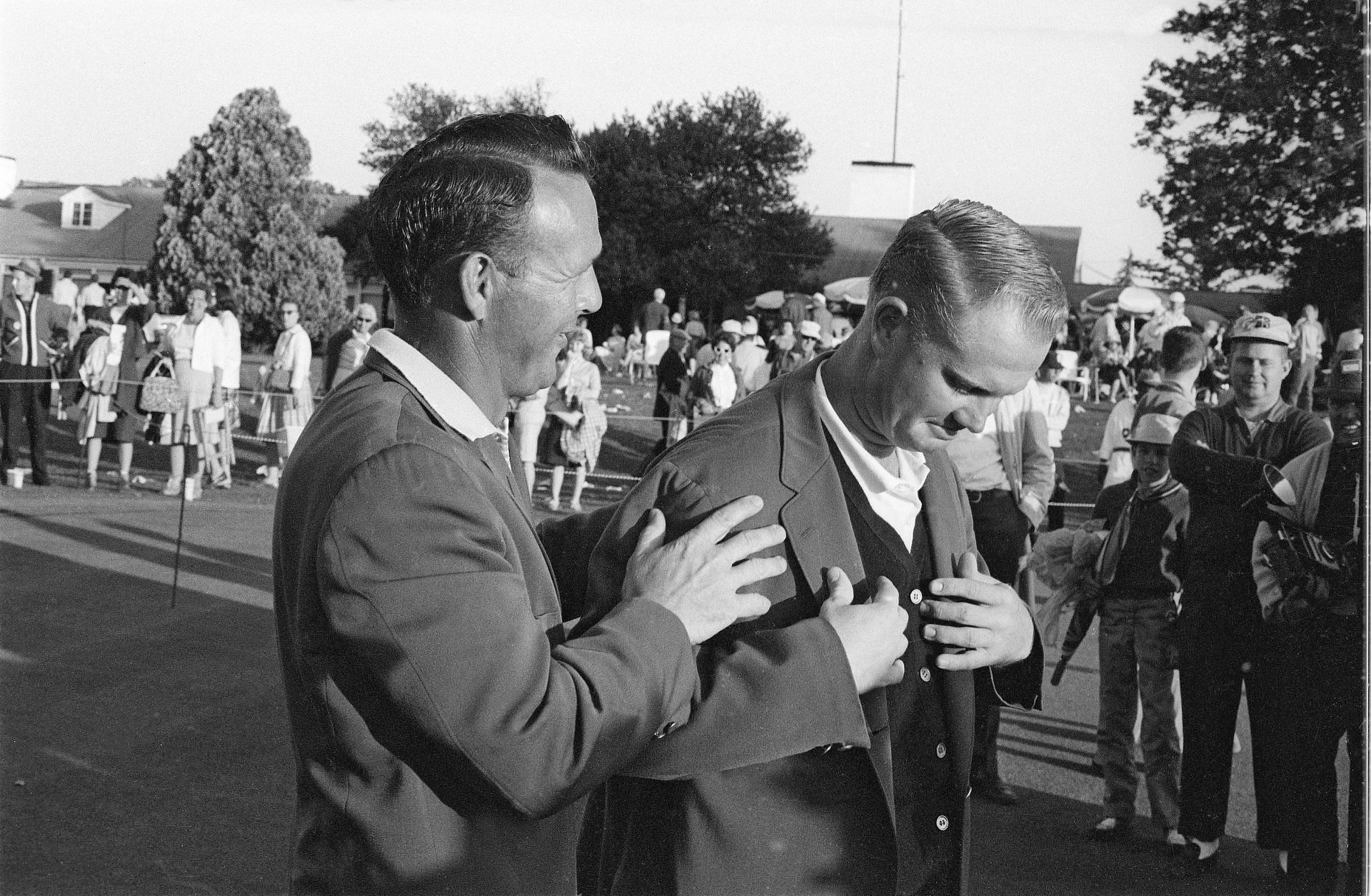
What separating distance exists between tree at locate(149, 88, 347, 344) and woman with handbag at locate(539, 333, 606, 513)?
2667cm

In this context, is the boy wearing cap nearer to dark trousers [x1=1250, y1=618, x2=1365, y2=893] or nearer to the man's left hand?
dark trousers [x1=1250, y1=618, x2=1365, y2=893]

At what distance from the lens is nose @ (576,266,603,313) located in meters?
1.82

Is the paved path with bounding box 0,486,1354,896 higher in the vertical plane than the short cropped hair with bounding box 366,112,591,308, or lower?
lower

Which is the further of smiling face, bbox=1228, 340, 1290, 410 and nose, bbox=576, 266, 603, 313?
smiling face, bbox=1228, 340, 1290, 410

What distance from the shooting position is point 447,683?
142 centimetres

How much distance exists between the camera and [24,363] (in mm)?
12758

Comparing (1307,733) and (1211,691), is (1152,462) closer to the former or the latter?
(1211,691)

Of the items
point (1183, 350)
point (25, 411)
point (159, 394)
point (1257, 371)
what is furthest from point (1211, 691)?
point (25, 411)

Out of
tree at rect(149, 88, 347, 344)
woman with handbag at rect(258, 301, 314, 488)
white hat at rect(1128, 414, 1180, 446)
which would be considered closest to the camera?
white hat at rect(1128, 414, 1180, 446)

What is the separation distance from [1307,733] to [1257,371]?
4.43 ft

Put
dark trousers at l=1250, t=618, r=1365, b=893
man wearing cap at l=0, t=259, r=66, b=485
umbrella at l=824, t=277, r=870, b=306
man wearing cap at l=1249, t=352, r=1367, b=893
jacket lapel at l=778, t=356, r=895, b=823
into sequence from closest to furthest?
jacket lapel at l=778, t=356, r=895, b=823, man wearing cap at l=1249, t=352, r=1367, b=893, dark trousers at l=1250, t=618, r=1365, b=893, man wearing cap at l=0, t=259, r=66, b=485, umbrella at l=824, t=277, r=870, b=306

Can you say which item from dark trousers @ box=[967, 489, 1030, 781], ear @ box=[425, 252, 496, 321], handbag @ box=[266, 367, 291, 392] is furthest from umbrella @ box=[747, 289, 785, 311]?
ear @ box=[425, 252, 496, 321]

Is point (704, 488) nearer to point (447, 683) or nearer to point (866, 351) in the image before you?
point (866, 351)

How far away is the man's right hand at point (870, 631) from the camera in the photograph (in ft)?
5.80
